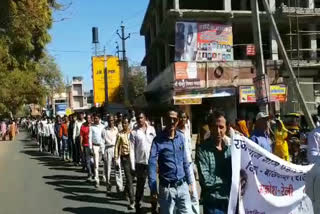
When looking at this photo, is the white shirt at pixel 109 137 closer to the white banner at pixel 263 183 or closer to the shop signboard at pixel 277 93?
the shop signboard at pixel 277 93

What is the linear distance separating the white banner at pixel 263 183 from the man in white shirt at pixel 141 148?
4.07m

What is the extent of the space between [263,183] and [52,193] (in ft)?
26.1

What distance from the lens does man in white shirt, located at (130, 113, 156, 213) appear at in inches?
389

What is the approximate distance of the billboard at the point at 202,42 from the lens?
35.5 metres

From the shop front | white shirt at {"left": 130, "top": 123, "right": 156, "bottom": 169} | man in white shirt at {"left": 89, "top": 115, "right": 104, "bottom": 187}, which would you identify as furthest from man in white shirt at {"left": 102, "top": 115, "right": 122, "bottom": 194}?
the shop front

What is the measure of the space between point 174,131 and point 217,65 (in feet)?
99.8

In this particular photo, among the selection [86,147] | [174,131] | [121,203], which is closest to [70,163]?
[86,147]

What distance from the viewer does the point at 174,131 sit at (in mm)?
6672

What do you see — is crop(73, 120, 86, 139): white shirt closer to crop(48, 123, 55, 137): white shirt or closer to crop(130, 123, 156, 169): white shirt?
crop(48, 123, 55, 137): white shirt

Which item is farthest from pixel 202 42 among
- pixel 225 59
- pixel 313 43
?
pixel 313 43

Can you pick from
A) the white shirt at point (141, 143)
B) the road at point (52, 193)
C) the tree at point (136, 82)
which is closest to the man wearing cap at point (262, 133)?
the white shirt at point (141, 143)

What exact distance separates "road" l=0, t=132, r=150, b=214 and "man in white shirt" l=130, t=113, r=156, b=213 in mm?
623

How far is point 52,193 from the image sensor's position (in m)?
12.9

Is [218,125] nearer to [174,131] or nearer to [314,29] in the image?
[174,131]
